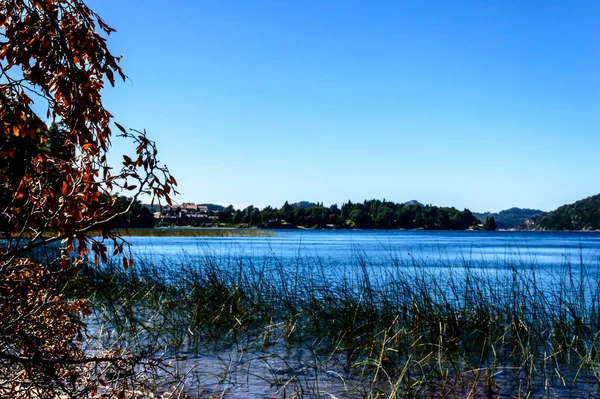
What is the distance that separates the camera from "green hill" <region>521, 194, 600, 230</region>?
442 ft

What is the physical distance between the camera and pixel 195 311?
8.34 meters

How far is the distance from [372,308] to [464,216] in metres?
142

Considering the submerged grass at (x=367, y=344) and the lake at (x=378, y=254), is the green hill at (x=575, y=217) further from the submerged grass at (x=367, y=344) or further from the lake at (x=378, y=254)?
the submerged grass at (x=367, y=344)

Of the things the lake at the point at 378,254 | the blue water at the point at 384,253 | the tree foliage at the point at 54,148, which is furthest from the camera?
the blue water at the point at 384,253

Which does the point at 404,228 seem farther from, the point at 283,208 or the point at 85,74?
the point at 85,74

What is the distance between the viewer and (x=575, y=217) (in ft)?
456

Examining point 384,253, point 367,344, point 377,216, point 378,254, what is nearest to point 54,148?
point 367,344

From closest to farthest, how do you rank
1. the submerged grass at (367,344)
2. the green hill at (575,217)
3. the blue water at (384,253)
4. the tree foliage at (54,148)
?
the tree foliage at (54,148), the submerged grass at (367,344), the blue water at (384,253), the green hill at (575,217)

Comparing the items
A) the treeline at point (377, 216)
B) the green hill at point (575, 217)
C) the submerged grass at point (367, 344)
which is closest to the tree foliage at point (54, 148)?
the submerged grass at point (367, 344)

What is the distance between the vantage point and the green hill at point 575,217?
134675 millimetres

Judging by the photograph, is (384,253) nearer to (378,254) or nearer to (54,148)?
(378,254)

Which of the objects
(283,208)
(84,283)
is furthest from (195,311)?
(283,208)

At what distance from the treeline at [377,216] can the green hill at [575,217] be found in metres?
18.0

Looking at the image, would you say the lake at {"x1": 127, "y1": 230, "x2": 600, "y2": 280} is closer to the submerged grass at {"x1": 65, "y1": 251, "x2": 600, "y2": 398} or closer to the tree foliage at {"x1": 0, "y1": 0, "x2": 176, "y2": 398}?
the submerged grass at {"x1": 65, "y1": 251, "x2": 600, "y2": 398}
